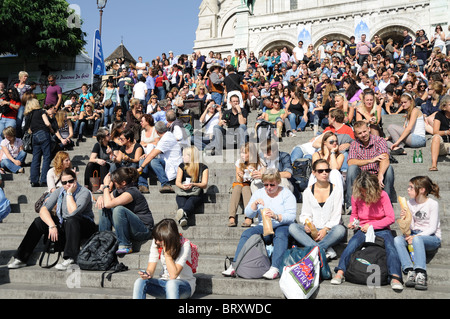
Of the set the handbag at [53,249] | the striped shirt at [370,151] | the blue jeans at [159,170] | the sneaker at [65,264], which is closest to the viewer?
the sneaker at [65,264]

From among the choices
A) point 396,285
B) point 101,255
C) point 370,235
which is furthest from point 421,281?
point 101,255

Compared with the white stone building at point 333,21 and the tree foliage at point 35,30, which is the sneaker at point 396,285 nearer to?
the white stone building at point 333,21

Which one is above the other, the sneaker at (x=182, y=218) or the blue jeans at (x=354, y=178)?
the blue jeans at (x=354, y=178)

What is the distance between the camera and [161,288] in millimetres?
4762

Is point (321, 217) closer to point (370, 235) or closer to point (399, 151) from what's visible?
point (370, 235)

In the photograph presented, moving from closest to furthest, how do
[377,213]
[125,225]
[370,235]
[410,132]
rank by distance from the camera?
[370,235] < [377,213] < [125,225] < [410,132]

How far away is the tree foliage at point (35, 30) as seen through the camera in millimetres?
31719

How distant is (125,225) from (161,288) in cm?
155

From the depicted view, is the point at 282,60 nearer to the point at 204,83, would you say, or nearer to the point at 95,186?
the point at 204,83

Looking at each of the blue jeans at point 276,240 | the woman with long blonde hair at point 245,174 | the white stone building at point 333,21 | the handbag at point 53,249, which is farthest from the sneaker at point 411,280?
the white stone building at point 333,21

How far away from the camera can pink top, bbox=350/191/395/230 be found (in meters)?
5.31

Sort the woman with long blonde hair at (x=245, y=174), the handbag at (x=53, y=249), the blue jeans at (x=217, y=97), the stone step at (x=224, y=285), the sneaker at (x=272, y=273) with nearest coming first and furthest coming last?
the stone step at (x=224, y=285) → the sneaker at (x=272, y=273) → the handbag at (x=53, y=249) → the woman with long blonde hair at (x=245, y=174) → the blue jeans at (x=217, y=97)

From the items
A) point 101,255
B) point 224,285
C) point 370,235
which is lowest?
point 224,285

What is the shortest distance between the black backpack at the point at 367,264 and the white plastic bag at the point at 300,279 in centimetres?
42
